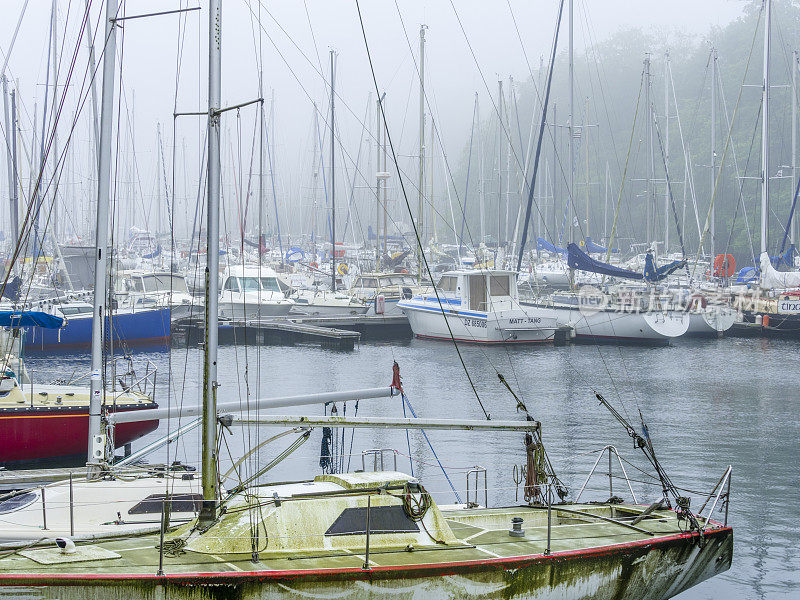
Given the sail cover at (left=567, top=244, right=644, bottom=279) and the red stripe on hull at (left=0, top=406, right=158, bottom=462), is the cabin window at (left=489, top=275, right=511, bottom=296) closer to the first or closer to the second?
the sail cover at (left=567, top=244, right=644, bottom=279)

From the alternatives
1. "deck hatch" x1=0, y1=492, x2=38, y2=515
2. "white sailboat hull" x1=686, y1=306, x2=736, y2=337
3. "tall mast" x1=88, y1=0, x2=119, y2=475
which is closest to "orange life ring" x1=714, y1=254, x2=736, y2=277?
"white sailboat hull" x1=686, y1=306, x2=736, y2=337

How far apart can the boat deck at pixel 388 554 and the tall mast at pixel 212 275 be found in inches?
38.9

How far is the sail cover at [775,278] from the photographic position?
176 ft

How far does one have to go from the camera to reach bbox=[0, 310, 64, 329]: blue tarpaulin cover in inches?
998

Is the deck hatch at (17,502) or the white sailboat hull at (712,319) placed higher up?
the white sailboat hull at (712,319)

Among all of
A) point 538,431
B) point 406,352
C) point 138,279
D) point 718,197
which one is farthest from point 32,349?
point 718,197

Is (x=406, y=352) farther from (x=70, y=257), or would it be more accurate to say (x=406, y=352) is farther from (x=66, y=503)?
(x=66, y=503)

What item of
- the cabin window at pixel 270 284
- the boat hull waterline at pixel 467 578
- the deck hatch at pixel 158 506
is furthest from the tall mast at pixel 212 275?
the cabin window at pixel 270 284

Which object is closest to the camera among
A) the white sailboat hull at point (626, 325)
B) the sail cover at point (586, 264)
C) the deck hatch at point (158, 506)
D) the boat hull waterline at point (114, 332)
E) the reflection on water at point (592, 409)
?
the deck hatch at point (158, 506)

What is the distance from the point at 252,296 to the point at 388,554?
1790 inches

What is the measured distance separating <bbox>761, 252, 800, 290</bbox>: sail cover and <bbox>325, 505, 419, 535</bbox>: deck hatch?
151 ft

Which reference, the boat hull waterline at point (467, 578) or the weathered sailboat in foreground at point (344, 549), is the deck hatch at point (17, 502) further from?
the boat hull waterline at point (467, 578)

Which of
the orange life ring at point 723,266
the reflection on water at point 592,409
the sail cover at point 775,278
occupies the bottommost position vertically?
the reflection on water at point 592,409

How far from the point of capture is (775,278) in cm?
5425
